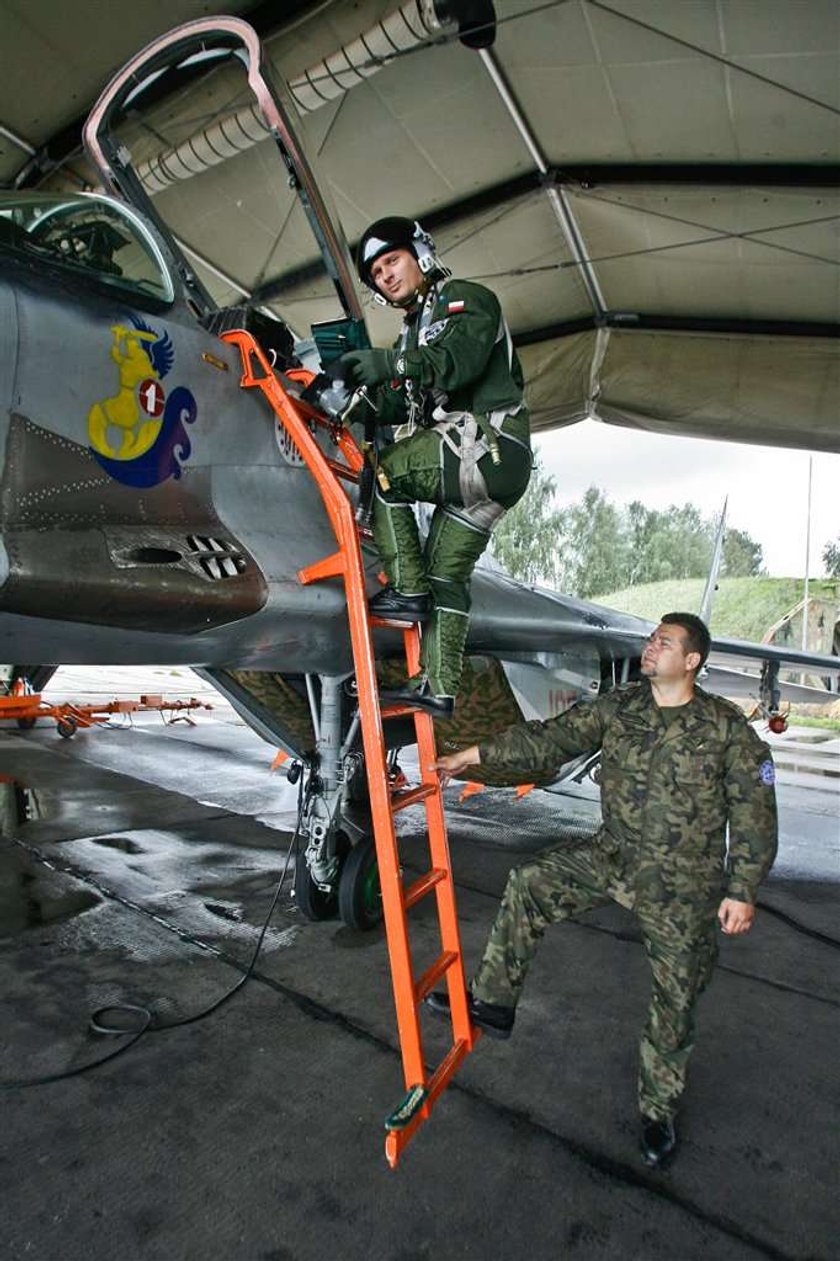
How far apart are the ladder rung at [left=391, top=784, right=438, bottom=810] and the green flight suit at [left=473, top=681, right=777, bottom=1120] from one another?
23 centimetres

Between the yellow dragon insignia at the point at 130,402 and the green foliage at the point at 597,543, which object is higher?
the green foliage at the point at 597,543

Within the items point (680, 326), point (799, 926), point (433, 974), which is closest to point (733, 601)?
point (680, 326)

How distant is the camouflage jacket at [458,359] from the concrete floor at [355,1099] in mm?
2362

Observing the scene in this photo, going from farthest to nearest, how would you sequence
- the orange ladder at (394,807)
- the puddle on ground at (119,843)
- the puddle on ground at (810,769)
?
the puddle on ground at (810,769)
the puddle on ground at (119,843)
the orange ladder at (394,807)

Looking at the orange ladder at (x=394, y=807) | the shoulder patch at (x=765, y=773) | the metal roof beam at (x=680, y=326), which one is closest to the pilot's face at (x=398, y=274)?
the orange ladder at (x=394, y=807)

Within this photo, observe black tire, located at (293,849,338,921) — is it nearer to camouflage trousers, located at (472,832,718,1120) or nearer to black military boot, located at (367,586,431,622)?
camouflage trousers, located at (472,832,718,1120)

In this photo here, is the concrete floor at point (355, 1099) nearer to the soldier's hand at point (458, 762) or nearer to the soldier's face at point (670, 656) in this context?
the soldier's hand at point (458, 762)

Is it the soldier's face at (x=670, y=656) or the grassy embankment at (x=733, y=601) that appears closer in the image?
the soldier's face at (x=670, y=656)

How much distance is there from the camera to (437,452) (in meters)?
2.61

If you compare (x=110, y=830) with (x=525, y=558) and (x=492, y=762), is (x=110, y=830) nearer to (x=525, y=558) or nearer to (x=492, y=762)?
(x=492, y=762)

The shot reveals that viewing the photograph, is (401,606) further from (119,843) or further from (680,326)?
(680,326)

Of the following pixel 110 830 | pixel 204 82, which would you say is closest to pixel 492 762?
pixel 204 82

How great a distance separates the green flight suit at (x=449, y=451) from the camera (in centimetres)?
242

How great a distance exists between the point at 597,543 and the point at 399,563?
154ft
